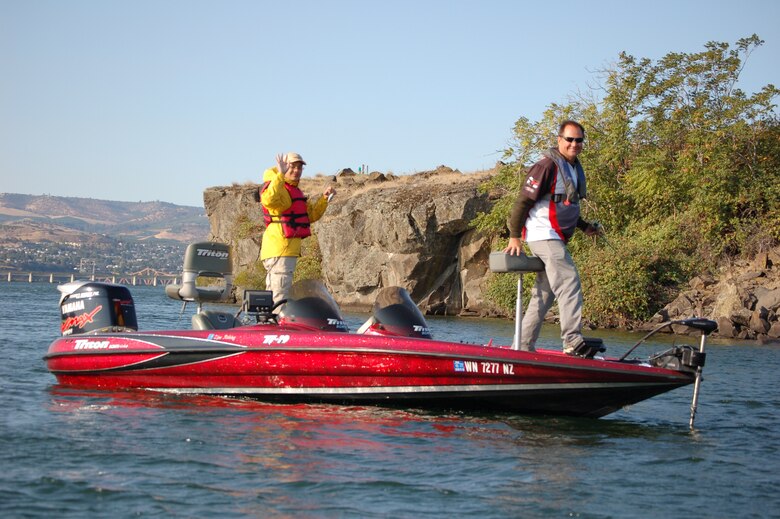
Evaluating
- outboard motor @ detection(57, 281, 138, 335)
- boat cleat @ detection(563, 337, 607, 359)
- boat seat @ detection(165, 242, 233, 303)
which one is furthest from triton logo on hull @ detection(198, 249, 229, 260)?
boat cleat @ detection(563, 337, 607, 359)

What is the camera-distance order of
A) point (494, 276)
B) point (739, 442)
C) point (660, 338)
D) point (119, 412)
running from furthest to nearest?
point (494, 276) < point (660, 338) < point (119, 412) < point (739, 442)

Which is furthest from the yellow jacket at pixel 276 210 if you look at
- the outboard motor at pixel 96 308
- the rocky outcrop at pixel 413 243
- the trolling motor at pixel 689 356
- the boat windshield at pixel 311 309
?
the rocky outcrop at pixel 413 243

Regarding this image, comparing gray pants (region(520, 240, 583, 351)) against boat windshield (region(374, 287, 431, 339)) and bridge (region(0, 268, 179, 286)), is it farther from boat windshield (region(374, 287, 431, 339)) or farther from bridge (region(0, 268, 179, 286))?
bridge (region(0, 268, 179, 286))

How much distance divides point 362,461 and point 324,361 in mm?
2204

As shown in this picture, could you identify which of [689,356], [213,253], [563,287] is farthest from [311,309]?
[689,356]

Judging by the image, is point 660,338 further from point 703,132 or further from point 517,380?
point 517,380

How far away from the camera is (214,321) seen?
1070 cm

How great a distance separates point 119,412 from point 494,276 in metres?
28.2

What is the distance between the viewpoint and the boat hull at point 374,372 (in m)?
8.62

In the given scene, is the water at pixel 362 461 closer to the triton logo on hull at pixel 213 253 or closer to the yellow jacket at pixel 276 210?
the yellow jacket at pixel 276 210

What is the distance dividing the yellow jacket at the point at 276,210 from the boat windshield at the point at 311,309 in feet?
1.44

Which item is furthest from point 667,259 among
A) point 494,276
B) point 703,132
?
point 494,276

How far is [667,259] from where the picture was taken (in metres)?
29.9

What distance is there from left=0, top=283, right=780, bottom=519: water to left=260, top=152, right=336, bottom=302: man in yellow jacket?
4.68 feet
